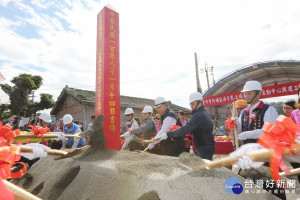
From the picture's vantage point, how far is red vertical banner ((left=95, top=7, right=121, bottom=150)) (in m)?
3.37

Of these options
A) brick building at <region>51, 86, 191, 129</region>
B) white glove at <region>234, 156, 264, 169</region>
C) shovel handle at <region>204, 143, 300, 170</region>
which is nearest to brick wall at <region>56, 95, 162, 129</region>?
brick building at <region>51, 86, 191, 129</region>

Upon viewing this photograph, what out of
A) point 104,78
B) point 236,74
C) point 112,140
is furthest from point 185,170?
point 236,74

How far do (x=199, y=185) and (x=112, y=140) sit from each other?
2.07 metres

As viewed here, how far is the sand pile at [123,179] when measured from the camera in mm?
1492

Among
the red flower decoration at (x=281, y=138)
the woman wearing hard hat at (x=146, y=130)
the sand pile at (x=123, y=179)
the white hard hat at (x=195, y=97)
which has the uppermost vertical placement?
the white hard hat at (x=195, y=97)

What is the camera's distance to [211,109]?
1116cm

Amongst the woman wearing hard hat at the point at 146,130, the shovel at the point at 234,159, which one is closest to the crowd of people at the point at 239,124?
the woman wearing hard hat at the point at 146,130

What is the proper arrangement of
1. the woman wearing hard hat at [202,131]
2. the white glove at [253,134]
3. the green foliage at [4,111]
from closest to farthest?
the white glove at [253,134]
the woman wearing hard hat at [202,131]
the green foliage at [4,111]

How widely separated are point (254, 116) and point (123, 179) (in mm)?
2088

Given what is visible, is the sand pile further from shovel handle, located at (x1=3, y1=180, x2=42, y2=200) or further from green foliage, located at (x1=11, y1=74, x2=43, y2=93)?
green foliage, located at (x1=11, y1=74, x2=43, y2=93)

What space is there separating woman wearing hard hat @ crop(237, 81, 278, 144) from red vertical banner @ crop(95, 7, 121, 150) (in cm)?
213

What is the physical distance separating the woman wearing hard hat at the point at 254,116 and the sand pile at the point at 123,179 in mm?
1169

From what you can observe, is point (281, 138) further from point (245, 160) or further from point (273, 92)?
point (273, 92)

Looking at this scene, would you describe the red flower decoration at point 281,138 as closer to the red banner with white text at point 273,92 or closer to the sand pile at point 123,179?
the sand pile at point 123,179
